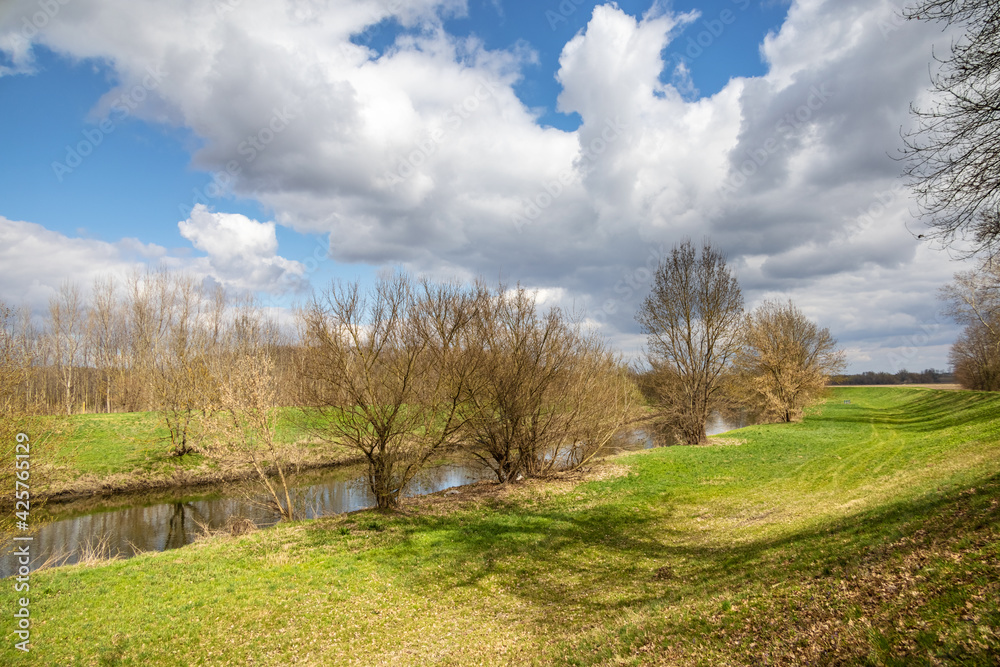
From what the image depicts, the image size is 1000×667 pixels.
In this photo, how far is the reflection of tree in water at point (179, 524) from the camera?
17.6m

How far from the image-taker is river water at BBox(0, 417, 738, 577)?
16.9 meters

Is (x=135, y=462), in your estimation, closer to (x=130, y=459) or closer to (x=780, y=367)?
(x=130, y=459)

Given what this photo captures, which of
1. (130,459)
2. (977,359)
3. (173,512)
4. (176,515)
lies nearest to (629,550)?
(176,515)

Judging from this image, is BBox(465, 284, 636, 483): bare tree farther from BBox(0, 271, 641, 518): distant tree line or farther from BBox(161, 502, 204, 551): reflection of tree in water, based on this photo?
BBox(161, 502, 204, 551): reflection of tree in water

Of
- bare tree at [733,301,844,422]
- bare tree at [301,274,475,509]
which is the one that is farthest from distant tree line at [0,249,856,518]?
bare tree at [733,301,844,422]

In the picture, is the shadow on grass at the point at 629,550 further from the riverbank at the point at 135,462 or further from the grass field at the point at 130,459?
the grass field at the point at 130,459

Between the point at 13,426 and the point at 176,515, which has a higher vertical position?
the point at 13,426

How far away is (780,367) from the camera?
41.1 metres

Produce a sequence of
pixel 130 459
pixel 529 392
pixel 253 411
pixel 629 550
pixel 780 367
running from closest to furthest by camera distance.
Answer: pixel 629 550, pixel 253 411, pixel 529 392, pixel 130 459, pixel 780 367

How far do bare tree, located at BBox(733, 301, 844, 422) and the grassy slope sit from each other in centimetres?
2511

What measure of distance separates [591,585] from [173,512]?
2126cm

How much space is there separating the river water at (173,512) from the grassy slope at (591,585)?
5.32m

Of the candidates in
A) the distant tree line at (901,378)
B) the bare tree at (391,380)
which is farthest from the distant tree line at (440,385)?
the distant tree line at (901,378)

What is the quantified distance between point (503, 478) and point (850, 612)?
1584 centimetres
